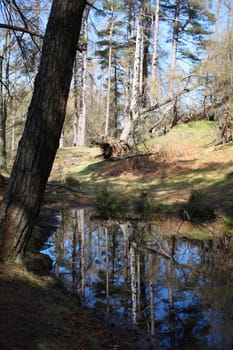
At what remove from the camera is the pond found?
3.42m

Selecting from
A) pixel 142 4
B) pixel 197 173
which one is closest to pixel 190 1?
pixel 142 4

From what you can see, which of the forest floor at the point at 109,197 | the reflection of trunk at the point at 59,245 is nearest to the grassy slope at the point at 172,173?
the forest floor at the point at 109,197

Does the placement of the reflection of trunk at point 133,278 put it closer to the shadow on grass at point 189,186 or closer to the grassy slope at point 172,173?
the shadow on grass at point 189,186

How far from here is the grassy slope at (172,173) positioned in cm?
991

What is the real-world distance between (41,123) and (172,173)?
1011 cm

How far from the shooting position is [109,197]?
10.1 meters

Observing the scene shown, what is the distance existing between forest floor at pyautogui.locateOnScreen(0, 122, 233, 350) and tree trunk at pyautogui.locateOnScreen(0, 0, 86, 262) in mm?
551

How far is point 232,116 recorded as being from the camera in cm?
1316

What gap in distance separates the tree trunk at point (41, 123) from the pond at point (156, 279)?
4.45 ft

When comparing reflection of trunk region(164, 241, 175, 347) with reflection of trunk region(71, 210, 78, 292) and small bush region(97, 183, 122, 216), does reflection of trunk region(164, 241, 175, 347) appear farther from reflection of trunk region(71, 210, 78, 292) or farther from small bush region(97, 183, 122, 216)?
small bush region(97, 183, 122, 216)

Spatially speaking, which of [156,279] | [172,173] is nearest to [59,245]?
[156,279]

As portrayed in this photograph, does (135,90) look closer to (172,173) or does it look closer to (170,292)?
(172,173)

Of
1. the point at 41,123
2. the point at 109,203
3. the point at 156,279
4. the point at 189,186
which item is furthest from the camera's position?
the point at 189,186

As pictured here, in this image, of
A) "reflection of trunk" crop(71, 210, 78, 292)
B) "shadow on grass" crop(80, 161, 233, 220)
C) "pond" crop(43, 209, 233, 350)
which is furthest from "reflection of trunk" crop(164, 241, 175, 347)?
"shadow on grass" crop(80, 161, 233, 220)
